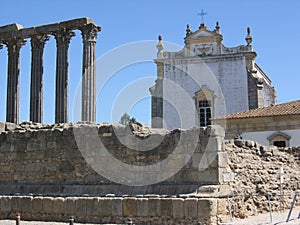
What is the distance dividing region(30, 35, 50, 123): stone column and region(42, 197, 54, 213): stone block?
13.7 m

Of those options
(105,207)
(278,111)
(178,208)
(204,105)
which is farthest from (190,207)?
(204,105)

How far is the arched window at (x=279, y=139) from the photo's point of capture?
79.8 ft

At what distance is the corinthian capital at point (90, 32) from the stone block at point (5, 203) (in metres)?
12.9

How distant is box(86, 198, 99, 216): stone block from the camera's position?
1091cm

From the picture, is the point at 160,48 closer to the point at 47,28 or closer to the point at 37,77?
the point at 47,28

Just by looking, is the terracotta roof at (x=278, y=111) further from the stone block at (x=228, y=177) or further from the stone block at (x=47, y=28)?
the stone block at (x=228, y=177)

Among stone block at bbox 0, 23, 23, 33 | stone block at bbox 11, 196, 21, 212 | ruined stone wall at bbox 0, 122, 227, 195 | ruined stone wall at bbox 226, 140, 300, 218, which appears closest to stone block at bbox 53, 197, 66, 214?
ruined stone wall at bbox 0, 122, 227, 195

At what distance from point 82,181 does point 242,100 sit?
74.2 feet

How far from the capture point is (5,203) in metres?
12.3

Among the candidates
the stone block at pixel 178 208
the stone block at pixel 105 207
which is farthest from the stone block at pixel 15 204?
the stone block at pixel 178 208

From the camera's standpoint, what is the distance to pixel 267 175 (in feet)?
40.2

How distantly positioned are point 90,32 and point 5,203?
13217mm

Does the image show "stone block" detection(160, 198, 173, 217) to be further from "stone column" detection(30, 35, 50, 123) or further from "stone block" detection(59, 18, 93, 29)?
"stone column" detection(30, 35, 50, 123)

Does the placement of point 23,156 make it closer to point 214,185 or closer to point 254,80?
point 214,185
